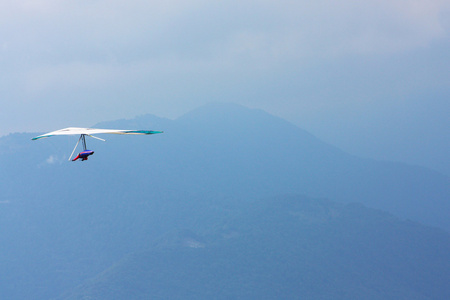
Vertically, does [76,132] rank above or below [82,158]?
above
